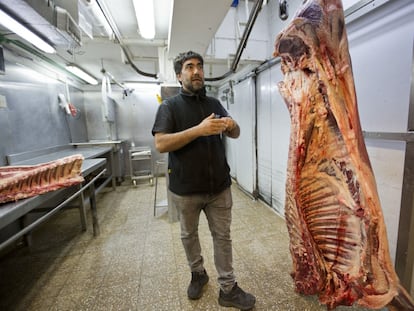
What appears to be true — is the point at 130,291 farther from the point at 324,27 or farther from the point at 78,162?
the point at 324,27

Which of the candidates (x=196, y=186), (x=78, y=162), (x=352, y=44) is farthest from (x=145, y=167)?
(x=352, y=44)

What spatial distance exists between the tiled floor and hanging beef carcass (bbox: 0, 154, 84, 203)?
80 cm

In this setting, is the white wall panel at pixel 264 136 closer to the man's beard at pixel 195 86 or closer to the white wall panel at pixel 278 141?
the white wall panel at pixel 278 141

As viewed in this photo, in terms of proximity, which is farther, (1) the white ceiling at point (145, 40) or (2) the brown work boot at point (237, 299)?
(1) the white ceiling at point (145, 40)

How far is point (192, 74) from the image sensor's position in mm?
1182

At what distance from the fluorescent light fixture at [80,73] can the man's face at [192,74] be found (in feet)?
8.78

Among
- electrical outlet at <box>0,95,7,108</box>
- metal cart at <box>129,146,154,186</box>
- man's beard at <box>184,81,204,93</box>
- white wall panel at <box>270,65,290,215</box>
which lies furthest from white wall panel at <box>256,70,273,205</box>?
electrical outlet at <box>0,95,7,108</box>

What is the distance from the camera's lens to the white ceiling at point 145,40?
1458 mm

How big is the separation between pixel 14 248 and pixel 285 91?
2.84 meters

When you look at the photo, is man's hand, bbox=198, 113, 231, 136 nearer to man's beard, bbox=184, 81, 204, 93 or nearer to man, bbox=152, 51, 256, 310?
man, bbox=152, 51, 256, 310

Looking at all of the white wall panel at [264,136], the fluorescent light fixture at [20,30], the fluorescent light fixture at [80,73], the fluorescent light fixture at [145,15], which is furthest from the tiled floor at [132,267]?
the fluorescent light fixture at [80,73]

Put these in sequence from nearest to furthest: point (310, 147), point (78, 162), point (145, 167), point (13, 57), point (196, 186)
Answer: point (310, 147)
point (196, 186)
point (78, 162)
point (13, 57)
point (145, 167)

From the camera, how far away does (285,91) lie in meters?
0.82

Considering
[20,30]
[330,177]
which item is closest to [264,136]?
[330,177]
